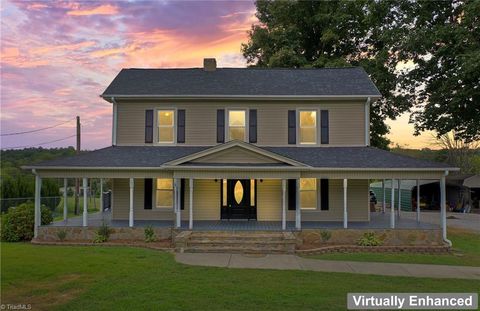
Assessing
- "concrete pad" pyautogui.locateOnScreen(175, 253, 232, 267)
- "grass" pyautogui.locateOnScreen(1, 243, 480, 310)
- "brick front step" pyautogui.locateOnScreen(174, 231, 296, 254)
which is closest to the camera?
"grass" pyautogui.locateOnScreen(1, 243, 480, 310)

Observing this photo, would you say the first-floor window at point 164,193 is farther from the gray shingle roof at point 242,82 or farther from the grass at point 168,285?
the grass at point 168,285

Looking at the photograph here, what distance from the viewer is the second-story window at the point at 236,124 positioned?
18859 millimetres

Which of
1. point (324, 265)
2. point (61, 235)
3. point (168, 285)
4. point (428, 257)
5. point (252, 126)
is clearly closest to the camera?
point (168, 285)

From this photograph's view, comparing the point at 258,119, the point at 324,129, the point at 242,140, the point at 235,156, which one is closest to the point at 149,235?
the point at 235,156

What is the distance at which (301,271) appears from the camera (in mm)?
11195

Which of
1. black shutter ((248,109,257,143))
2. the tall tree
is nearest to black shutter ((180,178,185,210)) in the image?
black shutter ((248,109,257,143))

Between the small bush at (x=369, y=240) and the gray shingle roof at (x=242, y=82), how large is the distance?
6.72 meters

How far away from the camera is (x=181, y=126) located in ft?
62.3

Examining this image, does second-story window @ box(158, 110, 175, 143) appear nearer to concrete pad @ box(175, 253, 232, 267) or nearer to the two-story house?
the two-story house

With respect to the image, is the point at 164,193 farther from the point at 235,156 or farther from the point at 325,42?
the point at 325,42

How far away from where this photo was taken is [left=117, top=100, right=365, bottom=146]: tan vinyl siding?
18797 mm

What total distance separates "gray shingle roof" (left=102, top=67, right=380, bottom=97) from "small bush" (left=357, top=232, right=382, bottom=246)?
672 centimetres

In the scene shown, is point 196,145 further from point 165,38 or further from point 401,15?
point 401,15

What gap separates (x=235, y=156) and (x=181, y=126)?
155 inches
